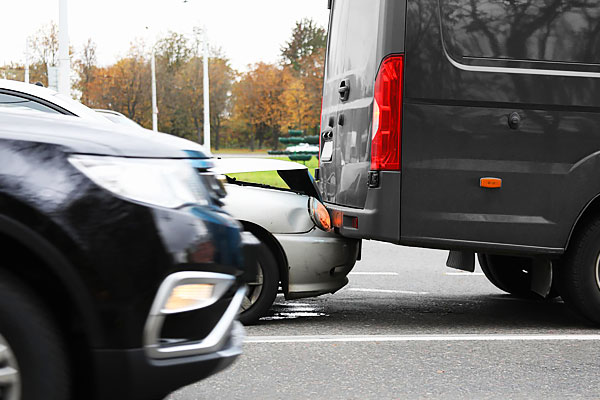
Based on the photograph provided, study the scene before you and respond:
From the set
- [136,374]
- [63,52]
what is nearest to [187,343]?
[136,374]

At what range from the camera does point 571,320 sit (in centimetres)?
635

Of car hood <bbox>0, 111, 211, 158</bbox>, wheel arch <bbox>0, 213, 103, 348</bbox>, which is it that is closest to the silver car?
car hood <bbox>0, 111, 211, 158</bbox>

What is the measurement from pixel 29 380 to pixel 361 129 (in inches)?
148

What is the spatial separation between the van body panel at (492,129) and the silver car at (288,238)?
0.64 metres

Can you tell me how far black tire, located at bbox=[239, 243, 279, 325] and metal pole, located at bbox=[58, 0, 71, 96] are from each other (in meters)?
12.1

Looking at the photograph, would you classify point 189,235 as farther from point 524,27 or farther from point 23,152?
point 524,27

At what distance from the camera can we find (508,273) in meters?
7.50

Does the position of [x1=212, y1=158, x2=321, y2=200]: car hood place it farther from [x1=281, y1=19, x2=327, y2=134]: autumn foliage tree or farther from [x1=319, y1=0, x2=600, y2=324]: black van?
[x1=281, y1=19, x2=327, y2=134]: autumn foliage tree

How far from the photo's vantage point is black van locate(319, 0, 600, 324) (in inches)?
222

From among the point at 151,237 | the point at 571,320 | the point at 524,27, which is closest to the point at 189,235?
the point at 151,237

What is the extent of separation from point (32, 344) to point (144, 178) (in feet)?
2.03

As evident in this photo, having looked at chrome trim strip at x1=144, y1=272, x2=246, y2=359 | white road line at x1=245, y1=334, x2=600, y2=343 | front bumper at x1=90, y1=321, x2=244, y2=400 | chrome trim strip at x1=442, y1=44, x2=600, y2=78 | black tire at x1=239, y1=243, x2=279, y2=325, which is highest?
chrome trim strip at x1=442, y1=44, x2=600, y2=78

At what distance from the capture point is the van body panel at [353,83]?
18.8 feet

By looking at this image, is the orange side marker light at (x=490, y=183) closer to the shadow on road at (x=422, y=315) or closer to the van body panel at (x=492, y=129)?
the van body panel at (x=492, y=129)
